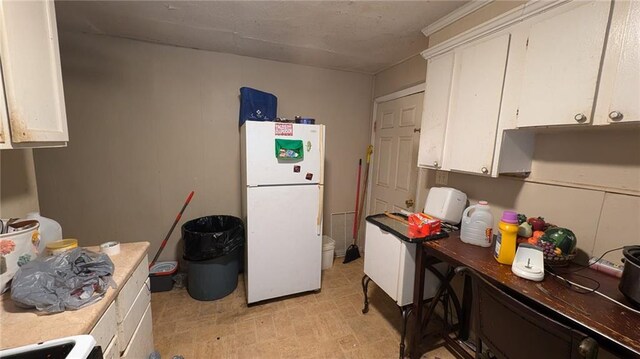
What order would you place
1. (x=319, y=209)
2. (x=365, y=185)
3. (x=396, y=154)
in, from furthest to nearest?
(x=365, y=185)
(x=396, y=154)
(x=319, y=209)

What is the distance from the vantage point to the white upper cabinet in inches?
35.2

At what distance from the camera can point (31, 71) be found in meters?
0.92

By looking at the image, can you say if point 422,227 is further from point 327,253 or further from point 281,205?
point 327,253

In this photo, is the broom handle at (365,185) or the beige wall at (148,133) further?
the broom handle at (365,185)

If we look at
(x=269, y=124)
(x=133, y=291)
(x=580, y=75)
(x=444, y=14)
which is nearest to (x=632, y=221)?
(x=580, y=75)

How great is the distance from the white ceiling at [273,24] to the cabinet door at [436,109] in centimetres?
37

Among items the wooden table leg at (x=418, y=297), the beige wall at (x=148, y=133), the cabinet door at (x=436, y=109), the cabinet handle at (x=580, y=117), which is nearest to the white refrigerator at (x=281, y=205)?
the beige wall at (x=148, y=133)

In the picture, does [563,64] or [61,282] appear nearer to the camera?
[61,282]

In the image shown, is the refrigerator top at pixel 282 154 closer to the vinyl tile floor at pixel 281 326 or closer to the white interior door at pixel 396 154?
the white interior door at pixel 396 154

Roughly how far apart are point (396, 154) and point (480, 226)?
4.43ft

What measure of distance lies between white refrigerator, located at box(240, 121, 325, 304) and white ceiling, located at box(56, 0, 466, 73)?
0.79 meters

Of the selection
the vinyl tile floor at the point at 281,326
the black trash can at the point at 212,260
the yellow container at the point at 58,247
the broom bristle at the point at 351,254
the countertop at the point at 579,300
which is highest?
the yellow container at the point at 58,247

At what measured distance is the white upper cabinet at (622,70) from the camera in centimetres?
89

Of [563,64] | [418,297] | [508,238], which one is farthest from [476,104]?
[418,297]
